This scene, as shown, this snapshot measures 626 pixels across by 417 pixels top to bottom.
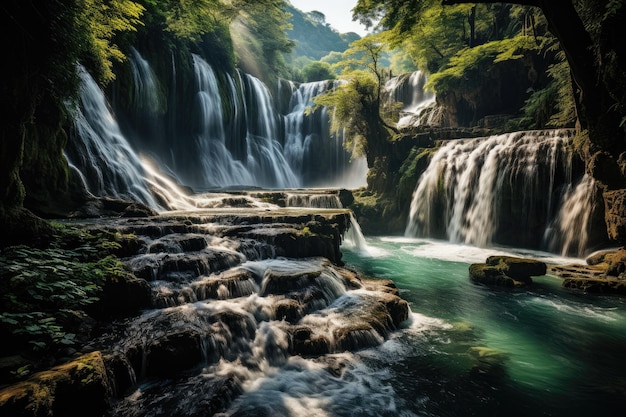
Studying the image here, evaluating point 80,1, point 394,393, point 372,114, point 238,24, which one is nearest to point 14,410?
point 394,393

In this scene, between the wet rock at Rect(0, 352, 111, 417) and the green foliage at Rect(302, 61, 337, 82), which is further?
the green foliage at Rect(302, 61, 337, 82)

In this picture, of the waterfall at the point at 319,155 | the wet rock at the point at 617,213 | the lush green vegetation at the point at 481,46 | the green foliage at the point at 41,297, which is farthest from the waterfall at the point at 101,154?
the waterfall at the point at 319,155

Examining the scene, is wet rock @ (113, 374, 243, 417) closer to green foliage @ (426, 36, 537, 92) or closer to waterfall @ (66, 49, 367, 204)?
waterfall @ (66, 49, 367, 204)

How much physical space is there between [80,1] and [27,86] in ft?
6.09

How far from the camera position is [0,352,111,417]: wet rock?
2539 mm

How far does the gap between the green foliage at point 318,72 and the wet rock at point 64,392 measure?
131 feet

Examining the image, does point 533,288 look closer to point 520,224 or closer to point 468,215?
point 520,224

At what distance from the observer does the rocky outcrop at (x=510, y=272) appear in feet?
28.3

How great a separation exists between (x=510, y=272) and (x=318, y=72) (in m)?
35.9

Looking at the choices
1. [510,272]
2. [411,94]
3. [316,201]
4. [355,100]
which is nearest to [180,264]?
[510,272]

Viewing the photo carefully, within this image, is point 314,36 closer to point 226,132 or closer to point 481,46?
point 226,132

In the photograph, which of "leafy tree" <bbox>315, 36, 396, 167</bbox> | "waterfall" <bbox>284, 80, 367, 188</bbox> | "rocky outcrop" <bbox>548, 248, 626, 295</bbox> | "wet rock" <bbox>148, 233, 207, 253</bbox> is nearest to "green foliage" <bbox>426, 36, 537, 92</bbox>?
"leafy tree" <bbox>315, 36, 396, 167</bbox>

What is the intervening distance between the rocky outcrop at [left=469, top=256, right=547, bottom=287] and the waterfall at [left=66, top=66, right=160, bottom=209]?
439 inches

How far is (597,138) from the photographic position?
23.8 feet
